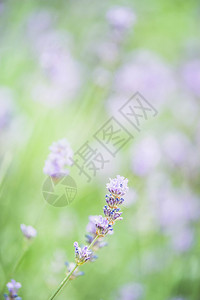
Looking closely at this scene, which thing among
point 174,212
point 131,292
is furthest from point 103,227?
point 174,212

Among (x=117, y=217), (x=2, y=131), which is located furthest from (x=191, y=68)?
(x=117, y=217)

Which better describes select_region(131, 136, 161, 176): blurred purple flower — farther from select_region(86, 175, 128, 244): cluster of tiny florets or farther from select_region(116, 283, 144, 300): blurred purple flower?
select_region(86, 175, 128, 244): cluster of tiny florets

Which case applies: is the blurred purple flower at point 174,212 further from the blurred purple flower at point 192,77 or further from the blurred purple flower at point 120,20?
the blurred purple flower at point 192,77

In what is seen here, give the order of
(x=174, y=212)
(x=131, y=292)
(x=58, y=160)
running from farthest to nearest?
(x=174, y=212) → (x=131, y=292) → (x=58, y=160)

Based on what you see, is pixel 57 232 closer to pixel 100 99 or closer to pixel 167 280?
pixel 167 280

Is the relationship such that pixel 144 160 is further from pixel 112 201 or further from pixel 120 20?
pixel 112 201

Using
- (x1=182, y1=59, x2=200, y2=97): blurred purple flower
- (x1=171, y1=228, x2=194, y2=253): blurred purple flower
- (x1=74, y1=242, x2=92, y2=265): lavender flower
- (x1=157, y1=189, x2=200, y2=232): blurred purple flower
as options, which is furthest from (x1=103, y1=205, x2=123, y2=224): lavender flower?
(x1=182, y1=59, x2=200, y2=97): blurred purple flower
